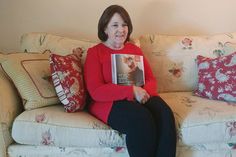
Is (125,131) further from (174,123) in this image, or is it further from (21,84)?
(21,84)

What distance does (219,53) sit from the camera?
2.16 metres

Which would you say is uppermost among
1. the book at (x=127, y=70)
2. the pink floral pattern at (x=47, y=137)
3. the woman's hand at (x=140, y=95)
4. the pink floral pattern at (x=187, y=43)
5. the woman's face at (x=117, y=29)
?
the woman's face at (x=117, y=29)

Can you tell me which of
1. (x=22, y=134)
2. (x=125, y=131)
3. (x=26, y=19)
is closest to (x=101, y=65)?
(x=125, y=131)

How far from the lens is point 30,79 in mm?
1727

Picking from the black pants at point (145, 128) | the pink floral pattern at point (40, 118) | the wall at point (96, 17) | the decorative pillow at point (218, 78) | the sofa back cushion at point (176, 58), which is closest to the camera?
the black pants at point (145, 128)

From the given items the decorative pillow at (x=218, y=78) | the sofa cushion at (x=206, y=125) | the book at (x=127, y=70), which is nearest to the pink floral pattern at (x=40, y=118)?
the book at (x=127, y=70)

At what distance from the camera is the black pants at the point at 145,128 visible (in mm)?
1498

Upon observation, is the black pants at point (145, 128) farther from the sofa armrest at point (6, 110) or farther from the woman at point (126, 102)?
the sofa armrest at point (6, 110)

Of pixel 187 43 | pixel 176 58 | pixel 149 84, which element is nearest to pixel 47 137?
pixel 149 84

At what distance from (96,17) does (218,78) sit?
40.3 inches

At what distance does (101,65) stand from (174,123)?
525 millimetres

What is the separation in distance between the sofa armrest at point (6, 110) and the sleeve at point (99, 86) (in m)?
0.42

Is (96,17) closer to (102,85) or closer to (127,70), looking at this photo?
(127,70)

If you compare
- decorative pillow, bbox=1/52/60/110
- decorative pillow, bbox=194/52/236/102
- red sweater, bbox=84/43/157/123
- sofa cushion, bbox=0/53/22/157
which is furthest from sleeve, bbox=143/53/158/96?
sofa cushion, bbox=0/53/22/157
